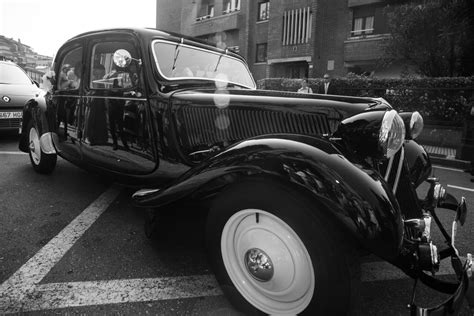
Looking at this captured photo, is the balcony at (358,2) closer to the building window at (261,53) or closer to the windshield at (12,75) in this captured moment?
the building window at (261,53)

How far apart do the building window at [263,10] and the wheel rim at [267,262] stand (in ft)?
72.8

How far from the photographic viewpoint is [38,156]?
4.16 metres

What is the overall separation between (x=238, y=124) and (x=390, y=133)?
3.17ft

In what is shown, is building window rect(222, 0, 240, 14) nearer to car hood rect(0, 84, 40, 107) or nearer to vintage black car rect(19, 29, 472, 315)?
car hood rect(0, 84, 40, 107)

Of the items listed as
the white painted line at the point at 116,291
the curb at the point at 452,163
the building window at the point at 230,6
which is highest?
the building window at the point at 230,6

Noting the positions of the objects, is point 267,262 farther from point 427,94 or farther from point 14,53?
point 14,53

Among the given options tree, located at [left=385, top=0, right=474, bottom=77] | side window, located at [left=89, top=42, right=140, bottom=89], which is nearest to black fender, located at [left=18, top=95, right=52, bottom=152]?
side window, located at [left=89, top=42, right=140, bottom=89]

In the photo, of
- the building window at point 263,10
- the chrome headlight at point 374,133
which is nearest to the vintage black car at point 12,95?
the chrome headlight at point 374,133

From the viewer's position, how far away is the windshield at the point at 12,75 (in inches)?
270

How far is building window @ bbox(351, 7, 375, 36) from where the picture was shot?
1694 cm

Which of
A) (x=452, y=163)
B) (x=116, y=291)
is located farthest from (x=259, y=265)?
(x=452, y=163)

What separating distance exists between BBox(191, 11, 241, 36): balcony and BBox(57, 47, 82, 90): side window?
2082 centimetres

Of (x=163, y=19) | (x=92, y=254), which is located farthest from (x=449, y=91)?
(x=163, y=19)

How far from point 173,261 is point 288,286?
0.92 metres
